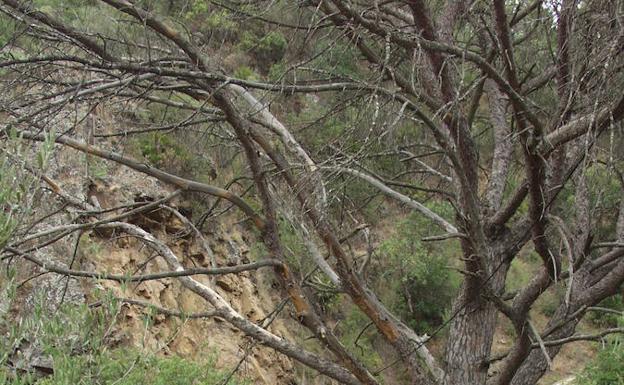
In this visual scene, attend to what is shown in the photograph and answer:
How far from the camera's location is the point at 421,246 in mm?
13477

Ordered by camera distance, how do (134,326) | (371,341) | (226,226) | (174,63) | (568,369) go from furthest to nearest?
(568,369) < (371,341) < (226,226) < (134,326) < (174,63)

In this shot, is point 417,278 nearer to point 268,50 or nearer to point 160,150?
point 160,150

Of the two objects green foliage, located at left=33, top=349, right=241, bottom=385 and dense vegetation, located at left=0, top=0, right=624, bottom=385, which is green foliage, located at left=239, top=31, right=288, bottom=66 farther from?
dense vegetation, located at left=0, top=0, right=624, bottom=385

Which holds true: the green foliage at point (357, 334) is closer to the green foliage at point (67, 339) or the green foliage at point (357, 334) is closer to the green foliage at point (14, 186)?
the green foliage at point (67, 339)

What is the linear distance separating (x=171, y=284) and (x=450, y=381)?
588 centimetres

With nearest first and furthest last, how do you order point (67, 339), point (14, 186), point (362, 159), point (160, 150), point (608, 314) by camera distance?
point (14, 186)
point (67, 339)
point (362, 159)
point (160, 150)
point (608, 314)

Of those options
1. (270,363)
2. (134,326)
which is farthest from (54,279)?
(270,363)

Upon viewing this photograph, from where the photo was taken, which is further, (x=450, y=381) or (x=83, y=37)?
(x=450, y=381)

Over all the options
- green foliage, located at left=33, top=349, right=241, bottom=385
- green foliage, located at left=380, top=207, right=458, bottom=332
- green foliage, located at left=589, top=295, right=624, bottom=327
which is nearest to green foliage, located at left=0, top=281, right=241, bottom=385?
green foliage, located at left=33, top=349, right=241, bottom=385

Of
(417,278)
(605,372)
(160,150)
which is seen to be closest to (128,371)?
(605,372)

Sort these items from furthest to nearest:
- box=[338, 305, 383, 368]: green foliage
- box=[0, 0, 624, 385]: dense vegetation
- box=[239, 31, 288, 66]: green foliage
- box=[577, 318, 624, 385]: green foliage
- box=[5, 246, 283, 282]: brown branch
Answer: box=[239, 31, 288, 66]: green foliage, box=[338, 305, 383, 368]: green foliage, box=[577, 318, 624, 385]: green foliage, box=[5, 246, 283, 282]: brown branch, box=[0, 0, 624, 385]: dense vegetation

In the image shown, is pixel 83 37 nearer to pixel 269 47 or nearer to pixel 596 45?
pixel 596 45

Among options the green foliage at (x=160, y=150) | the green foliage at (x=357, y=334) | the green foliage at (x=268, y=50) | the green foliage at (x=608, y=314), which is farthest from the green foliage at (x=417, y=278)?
the green foliage at (x=268, y=50)

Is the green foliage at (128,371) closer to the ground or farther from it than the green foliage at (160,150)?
closer to the ground
